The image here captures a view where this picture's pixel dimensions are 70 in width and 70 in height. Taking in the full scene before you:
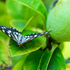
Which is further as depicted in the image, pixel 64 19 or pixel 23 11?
pixel 23 11

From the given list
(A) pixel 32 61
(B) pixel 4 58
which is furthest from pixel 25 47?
(B) pixel 4 58

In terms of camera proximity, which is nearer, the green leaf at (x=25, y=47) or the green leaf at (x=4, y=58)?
the green leaf at (x=25, y=47)

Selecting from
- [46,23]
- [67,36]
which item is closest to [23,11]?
[46,23]

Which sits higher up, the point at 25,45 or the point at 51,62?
the point at 25,45

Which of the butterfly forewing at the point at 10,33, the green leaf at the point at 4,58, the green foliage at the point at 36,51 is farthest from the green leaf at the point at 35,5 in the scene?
the green leaf at the point at 4,58

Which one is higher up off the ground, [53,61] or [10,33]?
[10,33]

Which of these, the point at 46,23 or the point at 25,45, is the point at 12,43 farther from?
the point at 46,23

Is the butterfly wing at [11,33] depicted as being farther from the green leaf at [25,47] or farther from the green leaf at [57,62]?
the green leaf at [57,62]

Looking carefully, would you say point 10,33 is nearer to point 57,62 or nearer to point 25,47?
point 25,47
